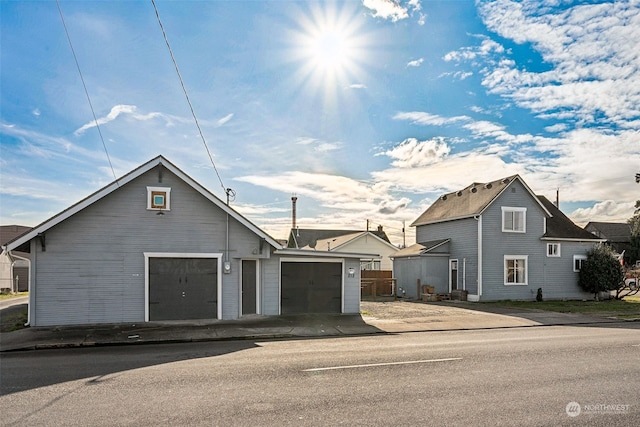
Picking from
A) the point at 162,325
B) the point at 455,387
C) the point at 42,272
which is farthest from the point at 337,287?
the point at 455,387

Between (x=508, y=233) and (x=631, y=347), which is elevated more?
(x=508, y=233)

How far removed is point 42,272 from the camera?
17188mm

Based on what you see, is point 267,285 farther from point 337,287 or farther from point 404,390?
point 404,390

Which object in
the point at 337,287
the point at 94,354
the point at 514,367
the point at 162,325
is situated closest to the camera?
the point at 514,367

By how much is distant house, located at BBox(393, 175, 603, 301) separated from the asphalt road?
1678cm

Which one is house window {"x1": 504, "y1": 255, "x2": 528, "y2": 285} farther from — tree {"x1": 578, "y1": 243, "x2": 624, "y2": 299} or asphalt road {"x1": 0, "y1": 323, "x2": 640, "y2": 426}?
asphalt road {"x1": 0, "y1": 323, "x2": 640, "y2": 426}

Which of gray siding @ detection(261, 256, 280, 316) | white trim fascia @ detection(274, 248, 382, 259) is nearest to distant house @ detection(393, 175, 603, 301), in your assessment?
white trim fascia @ detection(274, 248, 382, 259)

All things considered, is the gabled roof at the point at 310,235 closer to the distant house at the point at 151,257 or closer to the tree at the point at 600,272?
the tree at the point at 600,272

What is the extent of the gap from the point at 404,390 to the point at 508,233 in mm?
24813

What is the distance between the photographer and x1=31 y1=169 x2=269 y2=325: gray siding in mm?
17344

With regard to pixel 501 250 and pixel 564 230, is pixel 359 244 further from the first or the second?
pixel 564 230

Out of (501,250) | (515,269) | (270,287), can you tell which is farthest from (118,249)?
(515,269)

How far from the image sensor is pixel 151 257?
1833 cm

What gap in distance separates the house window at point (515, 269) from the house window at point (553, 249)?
218 cm
